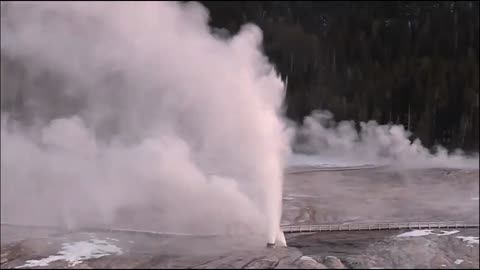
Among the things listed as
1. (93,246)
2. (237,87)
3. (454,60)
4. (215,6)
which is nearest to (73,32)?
(215,6)

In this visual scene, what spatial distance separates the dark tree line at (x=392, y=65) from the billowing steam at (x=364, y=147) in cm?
44

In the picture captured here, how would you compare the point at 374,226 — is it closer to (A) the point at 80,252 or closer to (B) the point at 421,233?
(B) the point at 421,233

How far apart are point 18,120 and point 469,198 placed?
1338 centimetres

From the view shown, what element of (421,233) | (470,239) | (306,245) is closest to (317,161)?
(421,233)

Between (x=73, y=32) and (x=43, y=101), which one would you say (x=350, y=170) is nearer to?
(x=73, y=32)

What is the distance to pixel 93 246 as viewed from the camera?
10195 millimetres

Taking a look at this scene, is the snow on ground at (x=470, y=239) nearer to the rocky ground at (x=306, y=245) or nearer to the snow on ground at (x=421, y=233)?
the rocky ground at (x=306, y=245)

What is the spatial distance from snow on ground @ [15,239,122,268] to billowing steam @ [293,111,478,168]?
11468mm

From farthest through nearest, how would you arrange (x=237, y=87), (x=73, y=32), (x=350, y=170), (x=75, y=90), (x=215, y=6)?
1. (x=75, y=90)
2. (x=350, y=170)
3. (x=73, y=32)
4. (x=215, y=6)
5. (x=237, y=87)

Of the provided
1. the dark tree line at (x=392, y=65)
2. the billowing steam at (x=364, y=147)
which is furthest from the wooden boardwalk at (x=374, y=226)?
the dark tree line at (x=392, y=65)

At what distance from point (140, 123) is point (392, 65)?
384 inches

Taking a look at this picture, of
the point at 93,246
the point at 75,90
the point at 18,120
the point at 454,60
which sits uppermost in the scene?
the point at 454,60

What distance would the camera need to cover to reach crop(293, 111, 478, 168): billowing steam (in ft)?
66.5

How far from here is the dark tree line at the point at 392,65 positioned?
2127 cm
